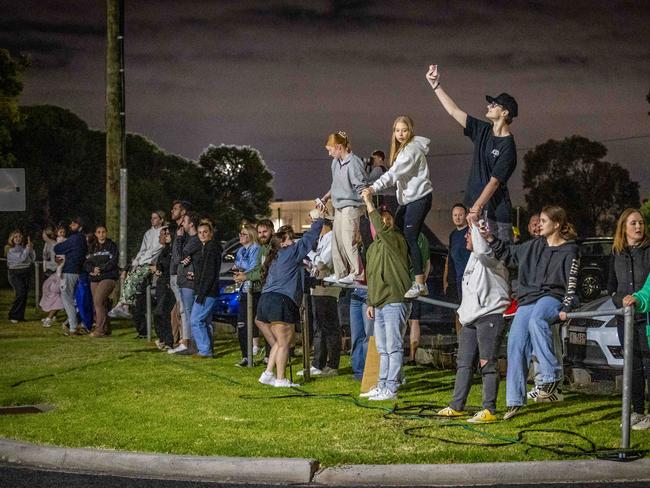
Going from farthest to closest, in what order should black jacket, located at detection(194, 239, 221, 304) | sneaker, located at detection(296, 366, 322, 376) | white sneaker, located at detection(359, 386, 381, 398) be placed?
black jacket, located at detection(194, 239, 221, 304) < sneaker, located at detection(296, 366, 322, 376) < white sneaker, located at detection(359, 386, 381, 398)

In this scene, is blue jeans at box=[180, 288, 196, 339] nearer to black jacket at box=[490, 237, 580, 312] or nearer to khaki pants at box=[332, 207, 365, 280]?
khaki pants at box=[332, 207, 365, 280]

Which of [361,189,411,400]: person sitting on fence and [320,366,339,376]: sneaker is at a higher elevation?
[361,189,411,400]: person sitting on fence

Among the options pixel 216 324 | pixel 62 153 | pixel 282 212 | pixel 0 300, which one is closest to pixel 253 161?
pixel 282 212

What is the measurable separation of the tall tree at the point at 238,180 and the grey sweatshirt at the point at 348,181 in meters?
70.5

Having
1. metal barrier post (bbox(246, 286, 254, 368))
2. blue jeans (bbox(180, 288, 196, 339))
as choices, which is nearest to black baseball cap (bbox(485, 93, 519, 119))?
metal barrier post (bbox(246, 286, 254, 368))

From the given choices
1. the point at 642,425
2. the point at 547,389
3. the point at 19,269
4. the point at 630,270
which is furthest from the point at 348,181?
the point at 19,269

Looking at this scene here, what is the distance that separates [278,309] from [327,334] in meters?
1.48

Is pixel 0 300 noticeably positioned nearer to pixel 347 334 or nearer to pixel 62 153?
pixel 347 334

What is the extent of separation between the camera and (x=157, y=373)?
13773 millimetres

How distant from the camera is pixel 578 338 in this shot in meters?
12.2

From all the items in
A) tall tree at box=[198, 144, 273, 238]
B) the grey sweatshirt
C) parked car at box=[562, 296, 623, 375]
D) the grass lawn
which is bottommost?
the grass lawn

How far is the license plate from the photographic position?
12.1 m

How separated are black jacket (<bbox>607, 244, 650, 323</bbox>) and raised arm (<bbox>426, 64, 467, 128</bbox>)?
2167 millimetres

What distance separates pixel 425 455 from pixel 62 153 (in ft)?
183
